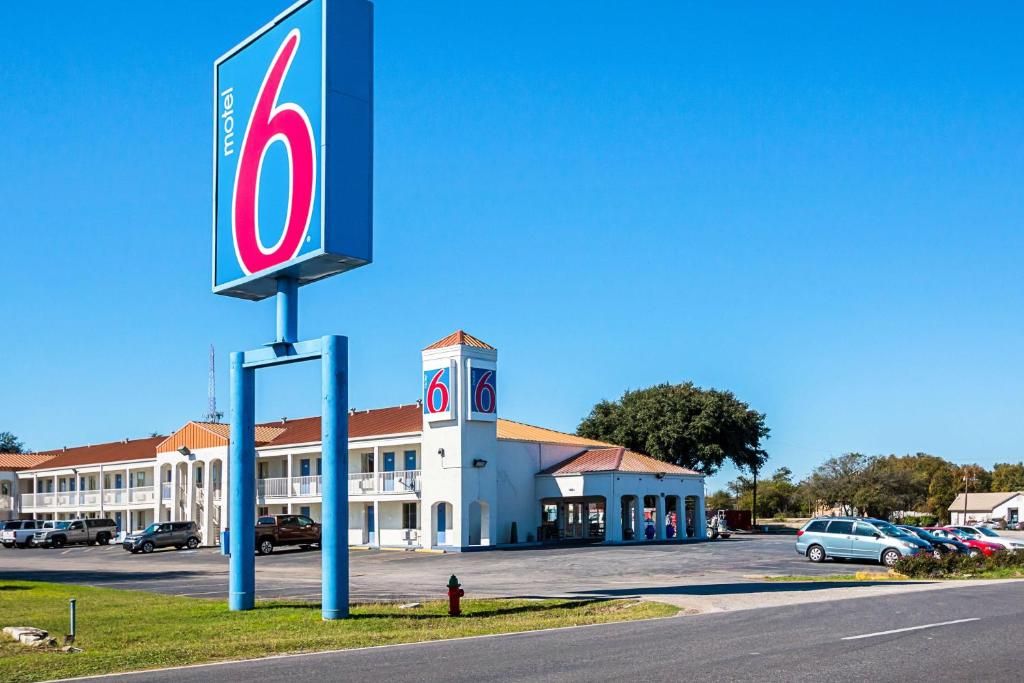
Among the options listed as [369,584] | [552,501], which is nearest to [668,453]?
[552,501]

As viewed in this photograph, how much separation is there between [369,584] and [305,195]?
13.4 metres

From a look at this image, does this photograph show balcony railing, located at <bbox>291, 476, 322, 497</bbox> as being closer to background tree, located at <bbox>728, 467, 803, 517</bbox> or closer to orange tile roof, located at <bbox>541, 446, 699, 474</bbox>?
orange tile roof, located at <bbox>541, 446, 699, 474</bbox>

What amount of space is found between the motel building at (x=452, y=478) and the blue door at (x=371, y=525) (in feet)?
0.18

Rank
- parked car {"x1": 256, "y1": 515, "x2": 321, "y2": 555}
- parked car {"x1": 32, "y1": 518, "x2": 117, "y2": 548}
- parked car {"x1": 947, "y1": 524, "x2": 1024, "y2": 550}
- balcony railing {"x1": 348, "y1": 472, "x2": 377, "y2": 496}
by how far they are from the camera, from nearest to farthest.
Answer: parked car {"x1": 947, "y1": 524, "x2": 1024, "y2": 550} < parked car {"x1": 256, "y1": 515, "x2": 321, "y2": 555} < balcony railing {"x1": 348, "y1": 472, "x2": 377, "y2": 496} < parked car {"x1": 32, "y1": 518, "x2": 117, "y2": 548}

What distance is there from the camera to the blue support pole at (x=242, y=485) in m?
19.3

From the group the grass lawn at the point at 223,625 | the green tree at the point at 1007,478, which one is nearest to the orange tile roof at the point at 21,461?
the grass lawn at the point at 223,625

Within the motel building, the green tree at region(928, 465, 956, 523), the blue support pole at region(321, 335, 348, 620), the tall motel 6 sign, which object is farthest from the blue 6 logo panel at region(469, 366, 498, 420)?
the green tree at region(928, 465, 956, 523)

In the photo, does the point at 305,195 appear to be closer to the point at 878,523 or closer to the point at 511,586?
the point at 511,586

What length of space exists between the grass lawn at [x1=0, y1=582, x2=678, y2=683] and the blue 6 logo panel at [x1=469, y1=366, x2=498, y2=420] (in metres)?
23.6

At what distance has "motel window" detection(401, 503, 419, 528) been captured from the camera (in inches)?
2009

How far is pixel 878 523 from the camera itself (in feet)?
116

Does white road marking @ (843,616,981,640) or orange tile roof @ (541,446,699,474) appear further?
orange tile roof @ (541,446,699,474)

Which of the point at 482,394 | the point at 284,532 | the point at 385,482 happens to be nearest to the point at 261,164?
the point at 482,394

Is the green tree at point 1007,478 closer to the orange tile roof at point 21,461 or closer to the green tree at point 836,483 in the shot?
the green tree at point 836,483
